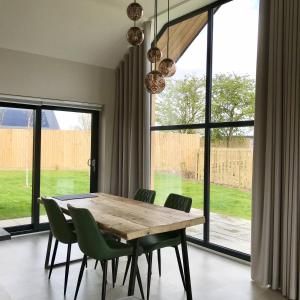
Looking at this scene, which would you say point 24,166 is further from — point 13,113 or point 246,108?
point 246,108

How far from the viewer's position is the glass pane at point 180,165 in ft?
14.8

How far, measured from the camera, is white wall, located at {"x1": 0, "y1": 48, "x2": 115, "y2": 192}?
455 centimetres

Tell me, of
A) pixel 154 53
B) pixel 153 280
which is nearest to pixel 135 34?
pixel 154 53

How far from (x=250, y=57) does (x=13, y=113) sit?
3427 mm

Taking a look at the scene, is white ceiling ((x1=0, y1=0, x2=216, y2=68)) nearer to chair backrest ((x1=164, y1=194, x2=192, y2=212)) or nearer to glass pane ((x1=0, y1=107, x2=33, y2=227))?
glass pane ((x1=0, y1=107, x2=33, y2=227))

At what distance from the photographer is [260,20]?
3.41m

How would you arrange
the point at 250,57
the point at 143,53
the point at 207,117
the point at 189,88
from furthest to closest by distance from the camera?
1. the point at 143,53
2. the point at 189,88
3. the point at 207,117
4. the point at 250,57

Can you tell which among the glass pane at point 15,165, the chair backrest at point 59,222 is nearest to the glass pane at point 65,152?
the glass pane at point 15,165

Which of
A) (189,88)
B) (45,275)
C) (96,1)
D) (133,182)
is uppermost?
(96,1)

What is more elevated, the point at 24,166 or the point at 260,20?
the point at 260,20

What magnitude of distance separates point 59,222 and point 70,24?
2930mm

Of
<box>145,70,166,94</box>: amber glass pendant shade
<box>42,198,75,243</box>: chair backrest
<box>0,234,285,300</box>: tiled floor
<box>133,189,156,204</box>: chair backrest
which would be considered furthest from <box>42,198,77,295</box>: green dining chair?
<box>145,70,166,94</box>: amber glass pendant shade

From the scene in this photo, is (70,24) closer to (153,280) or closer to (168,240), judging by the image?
(168,240)

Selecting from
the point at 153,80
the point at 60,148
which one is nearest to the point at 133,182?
the point at 60,148
